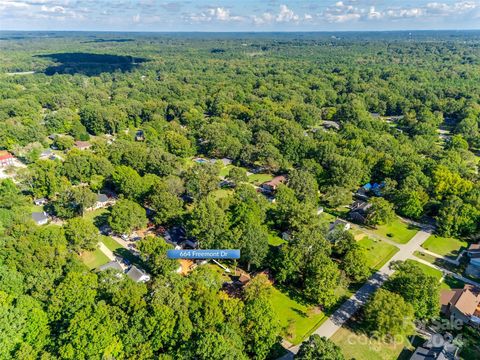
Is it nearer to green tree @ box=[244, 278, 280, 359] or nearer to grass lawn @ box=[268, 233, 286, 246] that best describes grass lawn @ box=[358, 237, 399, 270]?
grass lawn @ box=[268, 233, 286, 246]

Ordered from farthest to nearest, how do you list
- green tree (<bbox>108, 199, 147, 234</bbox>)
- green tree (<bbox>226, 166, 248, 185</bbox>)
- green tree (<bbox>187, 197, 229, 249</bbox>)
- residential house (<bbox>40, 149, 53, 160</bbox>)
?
residential house (<bbox>40, 149, 53, 160</bbox>) → green tree (<bbox>226, 166, 248, 185</bbox>) → green tree (<bbox>108, 199, 147, 234</bbox>) → green tree (<bbox>187, 197, 229, 249</bbox>)

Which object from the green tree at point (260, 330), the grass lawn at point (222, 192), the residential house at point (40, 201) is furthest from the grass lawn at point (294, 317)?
the residential house at point (40, 201)

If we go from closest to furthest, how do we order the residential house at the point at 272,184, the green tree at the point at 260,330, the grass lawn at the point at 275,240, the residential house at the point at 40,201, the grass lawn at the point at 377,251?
the green tree at the point at 260,330 < the grass lawn at the point at 377,251 < the grass lawn at the point at 275,240 < the residential house at the point at 40,201 < the residential house at the point at 272,184

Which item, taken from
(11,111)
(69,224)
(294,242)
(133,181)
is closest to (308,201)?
(294,242)

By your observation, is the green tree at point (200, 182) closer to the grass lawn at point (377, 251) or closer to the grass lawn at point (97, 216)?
the grass lawn at point (97, 216)

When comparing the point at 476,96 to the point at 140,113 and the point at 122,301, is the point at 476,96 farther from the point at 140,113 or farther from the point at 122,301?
the point at 122,301

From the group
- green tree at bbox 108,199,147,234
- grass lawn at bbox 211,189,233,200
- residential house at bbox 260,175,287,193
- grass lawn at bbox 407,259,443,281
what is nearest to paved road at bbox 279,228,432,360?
grass lawn at bbox 407,259,443,281
